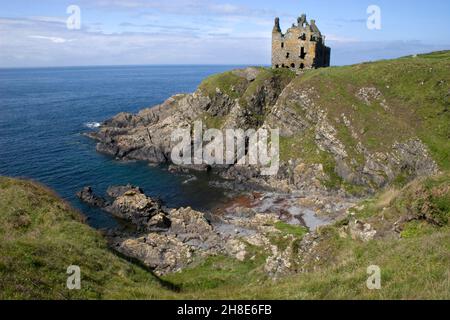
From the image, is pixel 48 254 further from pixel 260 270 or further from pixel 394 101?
pixel 394 101

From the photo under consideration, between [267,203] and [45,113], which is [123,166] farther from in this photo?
[45,113]

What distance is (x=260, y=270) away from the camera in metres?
30.5

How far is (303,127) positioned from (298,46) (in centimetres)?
2791

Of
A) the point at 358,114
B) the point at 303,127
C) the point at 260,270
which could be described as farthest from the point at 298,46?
the point at 260,270

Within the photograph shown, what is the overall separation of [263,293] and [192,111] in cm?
7618

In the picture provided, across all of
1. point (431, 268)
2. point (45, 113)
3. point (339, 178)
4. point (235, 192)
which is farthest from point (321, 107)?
point (45, 113)

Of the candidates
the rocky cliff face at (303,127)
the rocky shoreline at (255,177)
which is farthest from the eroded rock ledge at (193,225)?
the rocky cliff face at (303,127)

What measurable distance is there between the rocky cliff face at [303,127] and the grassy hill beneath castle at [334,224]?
→ 0.25 m

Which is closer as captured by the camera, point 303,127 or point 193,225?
point 193,225

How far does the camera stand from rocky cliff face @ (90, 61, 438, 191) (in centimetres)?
6450

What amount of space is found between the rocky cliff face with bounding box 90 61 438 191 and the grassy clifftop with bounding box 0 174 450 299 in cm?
3512

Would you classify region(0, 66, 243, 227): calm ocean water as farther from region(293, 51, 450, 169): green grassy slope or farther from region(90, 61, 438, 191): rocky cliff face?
region(293, 51, 450, 169): green grassy slope

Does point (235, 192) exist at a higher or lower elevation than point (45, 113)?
lower
